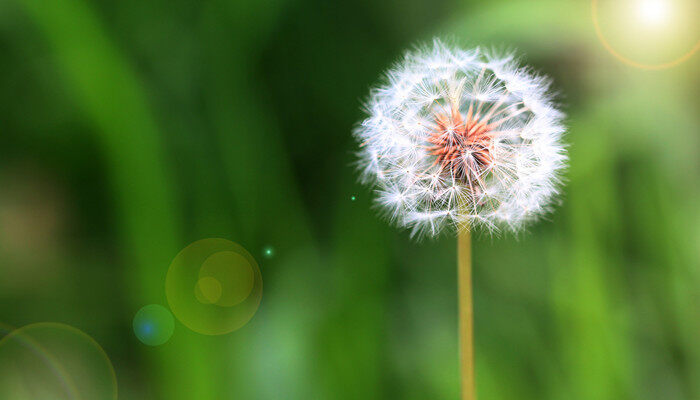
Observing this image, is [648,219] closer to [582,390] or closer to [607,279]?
[607,279]

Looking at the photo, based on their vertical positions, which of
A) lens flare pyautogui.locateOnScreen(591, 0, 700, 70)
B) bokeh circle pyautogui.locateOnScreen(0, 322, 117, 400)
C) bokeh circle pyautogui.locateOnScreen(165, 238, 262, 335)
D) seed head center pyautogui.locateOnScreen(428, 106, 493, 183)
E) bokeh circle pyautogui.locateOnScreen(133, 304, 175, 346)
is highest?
lens flare pyautogui.locateOnScreen(591, 0, 700, 70)

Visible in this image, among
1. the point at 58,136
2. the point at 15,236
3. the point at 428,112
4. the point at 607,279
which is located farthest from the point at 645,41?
the point at 15,236

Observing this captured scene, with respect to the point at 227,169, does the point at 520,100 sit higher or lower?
lower

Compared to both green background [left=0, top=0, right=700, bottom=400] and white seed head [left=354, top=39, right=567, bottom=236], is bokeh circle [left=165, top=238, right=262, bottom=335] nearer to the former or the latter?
green background [left=0, top=0, right=700, bottom=400]

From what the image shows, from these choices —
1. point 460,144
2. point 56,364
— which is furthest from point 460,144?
point 56,364

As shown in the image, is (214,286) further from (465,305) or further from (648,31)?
(648,31)

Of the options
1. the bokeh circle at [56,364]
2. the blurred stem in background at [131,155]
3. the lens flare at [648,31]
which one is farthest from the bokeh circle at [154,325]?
the lens flare at [648,31]

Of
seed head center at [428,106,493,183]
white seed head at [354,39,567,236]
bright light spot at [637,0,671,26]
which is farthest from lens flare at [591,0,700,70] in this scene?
seed head center at [428,106,493,183]

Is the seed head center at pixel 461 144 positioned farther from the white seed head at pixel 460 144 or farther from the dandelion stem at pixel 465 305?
the dandelion stem at pixel 465 305
